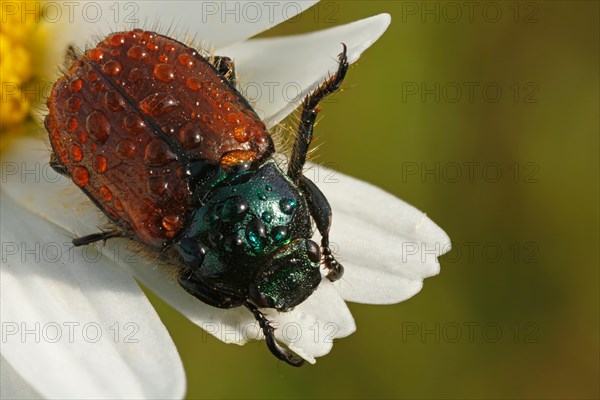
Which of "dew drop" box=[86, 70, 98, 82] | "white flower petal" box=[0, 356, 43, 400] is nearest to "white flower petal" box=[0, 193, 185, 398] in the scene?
"white flower petal" box=[0, 356, 43, 400]

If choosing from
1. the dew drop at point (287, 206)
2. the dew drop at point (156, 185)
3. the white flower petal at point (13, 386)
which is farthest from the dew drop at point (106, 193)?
the white flower petal at point (13, 386)

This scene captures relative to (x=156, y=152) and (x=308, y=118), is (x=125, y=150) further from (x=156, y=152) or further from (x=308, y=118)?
(x=308, y=118)

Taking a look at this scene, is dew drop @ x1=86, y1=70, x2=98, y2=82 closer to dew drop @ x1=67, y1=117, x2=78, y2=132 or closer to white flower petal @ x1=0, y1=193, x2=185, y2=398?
dew drop @ x1=67, y1=117, x2=78, y2=132

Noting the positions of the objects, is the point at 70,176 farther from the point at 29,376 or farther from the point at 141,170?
the point at 29,376

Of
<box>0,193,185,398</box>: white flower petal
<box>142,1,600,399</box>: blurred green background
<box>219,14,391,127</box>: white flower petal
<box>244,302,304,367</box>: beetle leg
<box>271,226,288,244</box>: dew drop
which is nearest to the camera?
<box>0,193,185,398</box>: white flower petal

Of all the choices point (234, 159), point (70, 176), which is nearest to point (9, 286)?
point (70, 176)

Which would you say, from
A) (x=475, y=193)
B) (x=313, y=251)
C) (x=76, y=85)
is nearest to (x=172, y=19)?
(x=76, y=85)
